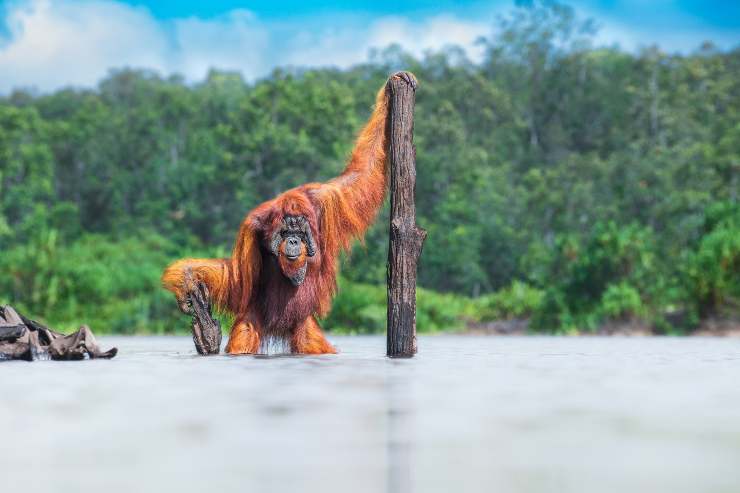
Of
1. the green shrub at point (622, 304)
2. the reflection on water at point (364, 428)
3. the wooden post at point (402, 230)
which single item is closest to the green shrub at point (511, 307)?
the green shrub at point (622, 304)

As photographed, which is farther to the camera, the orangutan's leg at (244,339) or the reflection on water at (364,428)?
the orangutan's leg at (244,339)

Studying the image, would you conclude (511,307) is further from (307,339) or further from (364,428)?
(364,428)

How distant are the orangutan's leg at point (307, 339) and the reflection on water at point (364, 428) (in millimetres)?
443

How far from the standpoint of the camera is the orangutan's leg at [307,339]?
6.63 meters

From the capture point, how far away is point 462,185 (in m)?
25.8

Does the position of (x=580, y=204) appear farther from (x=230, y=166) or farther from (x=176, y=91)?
(x=176, y=91)

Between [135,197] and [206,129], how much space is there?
2895 mm

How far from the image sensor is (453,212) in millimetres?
25047

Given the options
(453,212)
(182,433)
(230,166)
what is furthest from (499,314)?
(182,433)

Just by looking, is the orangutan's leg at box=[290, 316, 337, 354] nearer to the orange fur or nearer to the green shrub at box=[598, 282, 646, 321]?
the orange fur

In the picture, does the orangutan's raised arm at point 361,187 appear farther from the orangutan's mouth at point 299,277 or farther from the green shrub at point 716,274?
the green shrub at point 716,274

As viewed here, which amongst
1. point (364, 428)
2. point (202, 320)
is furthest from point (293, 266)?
point (364, 428)

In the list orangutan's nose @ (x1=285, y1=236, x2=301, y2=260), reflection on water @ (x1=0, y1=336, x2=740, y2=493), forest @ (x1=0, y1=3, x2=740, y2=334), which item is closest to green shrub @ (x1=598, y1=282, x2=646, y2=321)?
forest @ (x1=0, y1=3, x2=740, y2=334)

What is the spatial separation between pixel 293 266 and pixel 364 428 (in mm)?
2918
